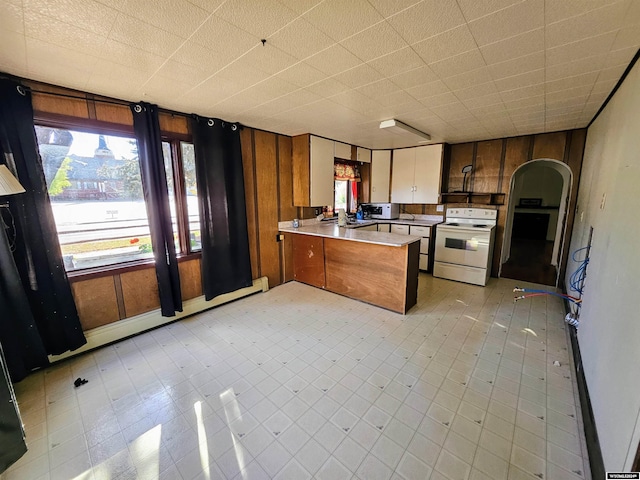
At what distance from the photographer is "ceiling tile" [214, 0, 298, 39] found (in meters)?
1.29

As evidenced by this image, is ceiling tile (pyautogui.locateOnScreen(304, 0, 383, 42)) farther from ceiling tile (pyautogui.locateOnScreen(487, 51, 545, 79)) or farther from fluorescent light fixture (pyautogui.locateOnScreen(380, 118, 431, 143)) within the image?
fluorescent light fixture (pyautogui.locateOnScreen(380, 118, 431, 143))

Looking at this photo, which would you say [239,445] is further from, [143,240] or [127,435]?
[143,240]

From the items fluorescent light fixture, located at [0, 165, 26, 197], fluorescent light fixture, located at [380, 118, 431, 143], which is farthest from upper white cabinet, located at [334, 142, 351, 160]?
fluorescent light fixture, located at [0, 165, 26, 197]

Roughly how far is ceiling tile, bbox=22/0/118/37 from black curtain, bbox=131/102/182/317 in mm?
1321

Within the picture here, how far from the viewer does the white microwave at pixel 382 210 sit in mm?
5430

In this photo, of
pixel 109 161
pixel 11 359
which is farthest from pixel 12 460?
pixel 109 161

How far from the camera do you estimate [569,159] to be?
3.87 meters

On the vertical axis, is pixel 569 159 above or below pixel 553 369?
above

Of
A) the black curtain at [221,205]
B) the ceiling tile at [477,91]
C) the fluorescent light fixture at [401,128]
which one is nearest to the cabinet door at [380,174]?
the fluorescent light fixture at [401,128]

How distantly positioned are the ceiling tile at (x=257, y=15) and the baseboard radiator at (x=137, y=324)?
295cm

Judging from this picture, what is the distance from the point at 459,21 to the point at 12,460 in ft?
11.4

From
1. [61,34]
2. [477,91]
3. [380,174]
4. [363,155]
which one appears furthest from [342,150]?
[61,34]

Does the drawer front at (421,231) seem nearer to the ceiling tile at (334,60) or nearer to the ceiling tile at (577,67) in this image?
the ceiling tile at (577,67)

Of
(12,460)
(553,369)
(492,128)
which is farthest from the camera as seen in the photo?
(492,128)
